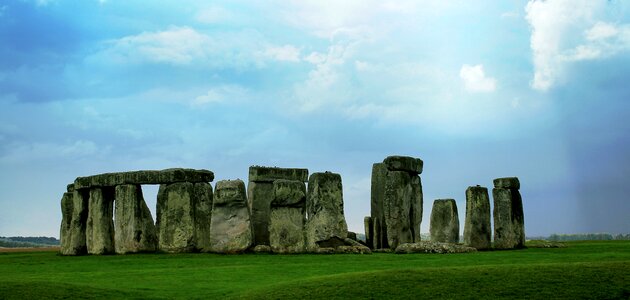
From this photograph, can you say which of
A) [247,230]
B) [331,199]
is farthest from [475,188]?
[247,230]

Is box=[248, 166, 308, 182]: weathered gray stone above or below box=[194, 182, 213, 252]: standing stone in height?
above

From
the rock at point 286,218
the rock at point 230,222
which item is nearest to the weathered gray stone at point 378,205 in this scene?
the rock at point 286,218

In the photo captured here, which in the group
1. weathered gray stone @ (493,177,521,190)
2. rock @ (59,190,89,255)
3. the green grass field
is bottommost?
the green grass field

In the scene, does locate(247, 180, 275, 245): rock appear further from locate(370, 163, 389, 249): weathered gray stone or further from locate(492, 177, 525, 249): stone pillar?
locate(492, 177, 525, 249): stone pillar

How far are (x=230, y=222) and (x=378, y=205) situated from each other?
208 inches

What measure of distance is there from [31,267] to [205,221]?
622 centimetres

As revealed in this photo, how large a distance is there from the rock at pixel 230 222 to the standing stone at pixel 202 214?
1.47 m

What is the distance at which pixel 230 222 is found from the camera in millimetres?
24797

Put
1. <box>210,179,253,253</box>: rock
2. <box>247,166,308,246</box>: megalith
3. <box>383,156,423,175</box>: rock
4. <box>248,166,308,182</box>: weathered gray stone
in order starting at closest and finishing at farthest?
<box>210,179,253,253</box>: rock
<box>383,156,423,175</box>: rock
<box>247,166,308,246</box>: megalith
<box>248,166,308,182</box>: weathered gray stone

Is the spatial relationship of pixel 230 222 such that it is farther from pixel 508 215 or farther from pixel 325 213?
pixel 508 215

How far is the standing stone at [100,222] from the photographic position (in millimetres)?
27531

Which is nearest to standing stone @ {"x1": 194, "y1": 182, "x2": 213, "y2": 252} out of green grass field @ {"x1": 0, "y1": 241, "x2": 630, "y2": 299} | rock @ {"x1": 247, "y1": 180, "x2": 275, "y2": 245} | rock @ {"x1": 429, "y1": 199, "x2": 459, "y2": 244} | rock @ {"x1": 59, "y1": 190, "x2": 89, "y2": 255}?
rock @ {"x1": 247, "y1": 180, "x2": 275, "y2": 245}

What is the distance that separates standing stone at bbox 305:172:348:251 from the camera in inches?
945

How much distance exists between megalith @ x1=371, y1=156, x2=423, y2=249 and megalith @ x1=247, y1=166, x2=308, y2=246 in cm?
291
